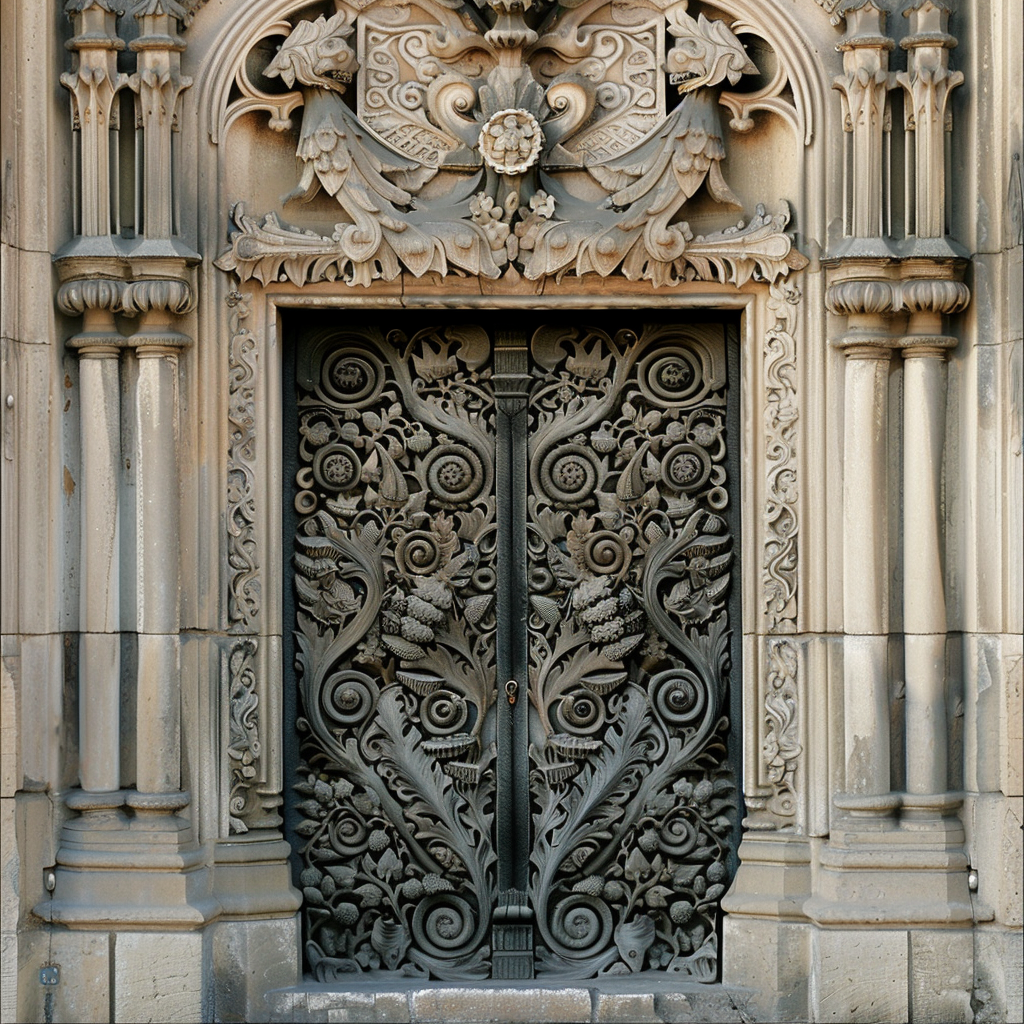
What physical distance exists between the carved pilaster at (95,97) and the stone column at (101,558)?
0.41 meters

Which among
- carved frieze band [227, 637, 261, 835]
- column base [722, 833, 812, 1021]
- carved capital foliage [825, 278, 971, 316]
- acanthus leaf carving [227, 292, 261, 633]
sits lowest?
column base [722, 833, 812, 1021]

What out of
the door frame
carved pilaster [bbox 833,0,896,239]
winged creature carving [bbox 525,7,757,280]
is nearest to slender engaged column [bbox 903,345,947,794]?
the door frame

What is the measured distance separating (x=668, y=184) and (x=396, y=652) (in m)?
2.23

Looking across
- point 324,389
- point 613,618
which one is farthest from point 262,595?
point 613,618

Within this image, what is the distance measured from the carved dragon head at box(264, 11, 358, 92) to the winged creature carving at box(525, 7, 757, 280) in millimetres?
1039

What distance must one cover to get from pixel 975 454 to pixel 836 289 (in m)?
0.85

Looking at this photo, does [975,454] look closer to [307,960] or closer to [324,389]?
[324,389]

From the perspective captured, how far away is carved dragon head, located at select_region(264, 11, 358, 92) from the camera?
6887 mm

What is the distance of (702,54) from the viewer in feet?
22.6

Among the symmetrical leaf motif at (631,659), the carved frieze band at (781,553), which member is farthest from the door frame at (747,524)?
the symmetrical leaf motif at (631,659)

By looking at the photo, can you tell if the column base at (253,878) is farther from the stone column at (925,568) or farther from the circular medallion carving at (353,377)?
the stone column at (925,568)

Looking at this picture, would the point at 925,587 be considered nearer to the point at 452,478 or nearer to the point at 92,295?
the point at 452,478

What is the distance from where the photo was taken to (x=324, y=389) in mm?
7270

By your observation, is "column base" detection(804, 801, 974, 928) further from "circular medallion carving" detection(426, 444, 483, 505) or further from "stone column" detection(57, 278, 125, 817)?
"stone column" detection(57, 278, 125, 817)
